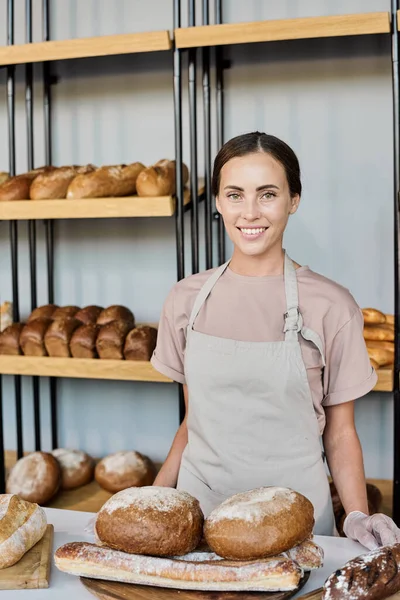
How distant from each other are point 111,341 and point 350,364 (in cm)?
121

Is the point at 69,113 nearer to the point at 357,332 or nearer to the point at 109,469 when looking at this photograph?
the point at 109,469

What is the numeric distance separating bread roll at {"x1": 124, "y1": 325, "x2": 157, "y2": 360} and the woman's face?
1.09 meters

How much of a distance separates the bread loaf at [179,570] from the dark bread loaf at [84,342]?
1.59m

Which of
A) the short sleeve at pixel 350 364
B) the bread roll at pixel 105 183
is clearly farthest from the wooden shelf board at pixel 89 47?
the short sleeve at pixel 350 364

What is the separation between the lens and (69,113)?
9.75 feet

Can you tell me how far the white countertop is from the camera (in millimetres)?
985

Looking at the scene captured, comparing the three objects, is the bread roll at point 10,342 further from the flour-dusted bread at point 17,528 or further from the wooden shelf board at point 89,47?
the flour-dusted bread at point 17,528

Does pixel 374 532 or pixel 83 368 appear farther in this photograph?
pixel 83 368

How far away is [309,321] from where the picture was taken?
1.53 meters

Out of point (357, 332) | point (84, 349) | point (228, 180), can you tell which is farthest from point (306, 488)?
point (84, 349)

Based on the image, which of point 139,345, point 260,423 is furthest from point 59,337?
point 260,423

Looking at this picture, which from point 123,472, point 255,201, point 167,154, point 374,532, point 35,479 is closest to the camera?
point 374,532

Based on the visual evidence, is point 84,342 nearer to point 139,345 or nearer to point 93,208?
point 139,345

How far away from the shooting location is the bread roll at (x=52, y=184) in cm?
254
